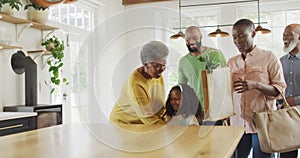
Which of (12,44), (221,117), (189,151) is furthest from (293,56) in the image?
(12,44)

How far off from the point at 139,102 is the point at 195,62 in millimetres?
819

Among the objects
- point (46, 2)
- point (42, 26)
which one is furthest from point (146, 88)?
point (42, 26)

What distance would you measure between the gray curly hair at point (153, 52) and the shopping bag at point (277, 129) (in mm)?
974

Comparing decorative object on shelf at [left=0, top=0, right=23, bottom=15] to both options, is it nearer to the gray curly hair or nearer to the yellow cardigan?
the yellow cardigan

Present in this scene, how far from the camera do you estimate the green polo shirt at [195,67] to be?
1.86 meters

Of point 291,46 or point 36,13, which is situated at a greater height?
point 36,13

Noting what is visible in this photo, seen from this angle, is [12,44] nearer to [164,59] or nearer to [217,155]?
[164,59]

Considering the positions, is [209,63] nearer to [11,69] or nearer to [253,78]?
[253,78]

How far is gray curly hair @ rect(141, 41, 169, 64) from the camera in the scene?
57.6 inches

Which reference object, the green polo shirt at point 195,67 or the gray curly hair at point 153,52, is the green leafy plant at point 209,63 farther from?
the gray curly hair at point 153,52

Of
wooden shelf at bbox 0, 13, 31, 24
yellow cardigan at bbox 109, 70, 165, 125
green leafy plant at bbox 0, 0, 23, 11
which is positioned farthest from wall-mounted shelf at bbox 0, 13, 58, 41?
yellow cardigan at bbox 109, 70, 165, 125

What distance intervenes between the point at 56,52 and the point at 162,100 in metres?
2.72

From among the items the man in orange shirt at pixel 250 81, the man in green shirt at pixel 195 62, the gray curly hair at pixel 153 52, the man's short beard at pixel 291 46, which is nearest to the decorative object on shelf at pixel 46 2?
the man in green shirt at pixel 195 62

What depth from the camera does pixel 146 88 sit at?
1.54 meters
